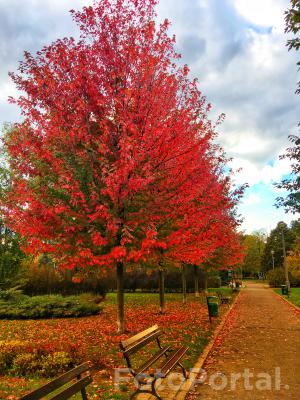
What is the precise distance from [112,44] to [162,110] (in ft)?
7.67

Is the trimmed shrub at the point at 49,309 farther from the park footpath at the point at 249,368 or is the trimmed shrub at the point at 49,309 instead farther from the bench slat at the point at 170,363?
the bench slat at the point at 170,363

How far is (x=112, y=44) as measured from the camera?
32.8 feet

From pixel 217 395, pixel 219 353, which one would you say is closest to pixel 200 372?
pixel 217 395

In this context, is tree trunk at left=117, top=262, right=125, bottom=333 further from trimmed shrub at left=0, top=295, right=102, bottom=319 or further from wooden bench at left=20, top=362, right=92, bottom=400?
wooden bench at left=20, top=362, right=92, bottom=400

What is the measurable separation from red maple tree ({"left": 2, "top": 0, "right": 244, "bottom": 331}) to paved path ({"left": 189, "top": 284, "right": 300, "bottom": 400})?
313 cm

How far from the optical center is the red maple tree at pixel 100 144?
29.8 ft

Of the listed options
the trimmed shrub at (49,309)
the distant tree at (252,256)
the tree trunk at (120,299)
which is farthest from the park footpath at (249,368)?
the distant tree at (252,256)

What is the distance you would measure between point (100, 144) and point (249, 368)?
6034mm

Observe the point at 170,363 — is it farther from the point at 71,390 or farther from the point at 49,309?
the point at 49,309

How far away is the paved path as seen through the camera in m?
5.96

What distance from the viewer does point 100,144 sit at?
29.1ft

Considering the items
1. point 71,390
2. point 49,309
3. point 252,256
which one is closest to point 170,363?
point 71,390

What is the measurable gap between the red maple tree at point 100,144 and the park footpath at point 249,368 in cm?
308

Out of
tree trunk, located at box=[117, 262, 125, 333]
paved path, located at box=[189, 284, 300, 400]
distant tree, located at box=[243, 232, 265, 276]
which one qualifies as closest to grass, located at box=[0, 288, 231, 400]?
tree trunk, located at box=[117, 262, 125, 333]
